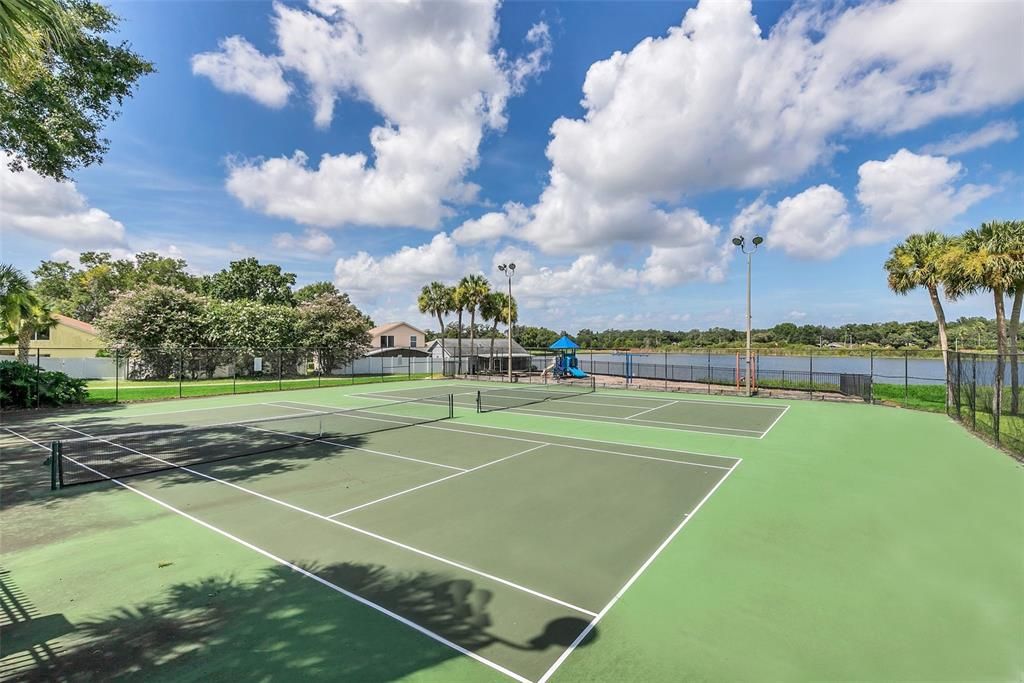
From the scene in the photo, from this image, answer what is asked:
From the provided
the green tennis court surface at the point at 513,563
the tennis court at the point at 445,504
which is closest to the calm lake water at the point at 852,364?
the green tennis court surface at the point at 513,563

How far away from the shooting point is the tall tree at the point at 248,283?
58.0m

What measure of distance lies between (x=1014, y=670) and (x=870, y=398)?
78.5 feet

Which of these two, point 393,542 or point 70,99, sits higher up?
point 70,99

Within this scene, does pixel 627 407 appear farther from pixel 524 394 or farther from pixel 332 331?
pixel 332 331

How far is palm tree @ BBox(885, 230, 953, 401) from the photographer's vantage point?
69.5ft

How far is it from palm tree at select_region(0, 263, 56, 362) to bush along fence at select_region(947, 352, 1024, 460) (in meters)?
36.5

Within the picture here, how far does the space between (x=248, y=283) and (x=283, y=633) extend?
64.2 m

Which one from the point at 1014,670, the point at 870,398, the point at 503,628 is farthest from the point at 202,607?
the point at 870,398

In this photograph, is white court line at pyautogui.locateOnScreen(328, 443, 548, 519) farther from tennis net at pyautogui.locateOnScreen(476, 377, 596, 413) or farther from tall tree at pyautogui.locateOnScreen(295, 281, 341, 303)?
tall tree at pyautogui.locateOnScreen(295, 281, 341, 303)

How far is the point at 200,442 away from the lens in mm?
13891

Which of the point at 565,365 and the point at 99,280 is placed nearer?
the point at 565,365

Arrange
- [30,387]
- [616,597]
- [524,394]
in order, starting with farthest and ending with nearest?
[524,394]
[30,387]
[616,597]

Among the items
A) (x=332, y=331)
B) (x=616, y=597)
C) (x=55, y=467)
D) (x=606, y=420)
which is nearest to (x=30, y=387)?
(x=55, y=467)

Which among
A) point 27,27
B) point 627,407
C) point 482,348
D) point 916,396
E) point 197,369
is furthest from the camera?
point 482,348
